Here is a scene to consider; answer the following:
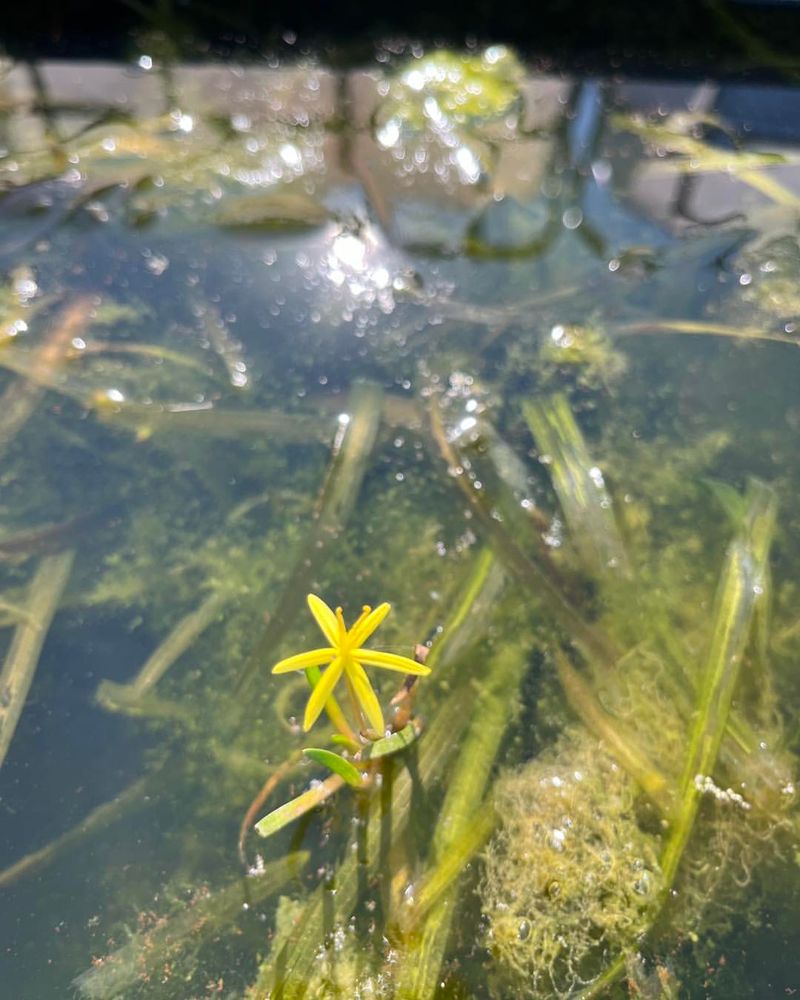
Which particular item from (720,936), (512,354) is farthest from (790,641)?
(512,354)

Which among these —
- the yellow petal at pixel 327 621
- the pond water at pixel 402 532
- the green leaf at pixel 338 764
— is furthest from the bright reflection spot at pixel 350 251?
the green leaf at pixel 338 764

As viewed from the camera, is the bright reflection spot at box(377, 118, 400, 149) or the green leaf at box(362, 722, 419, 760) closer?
the green leaf at box(362, 722, 419, 760)

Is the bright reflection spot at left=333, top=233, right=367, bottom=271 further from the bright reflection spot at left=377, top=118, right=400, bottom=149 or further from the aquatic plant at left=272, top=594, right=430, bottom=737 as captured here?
the aquatic plant at left=272, top=594, right=430, bottom=737

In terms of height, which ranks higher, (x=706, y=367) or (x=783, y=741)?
(x=706, y=367)

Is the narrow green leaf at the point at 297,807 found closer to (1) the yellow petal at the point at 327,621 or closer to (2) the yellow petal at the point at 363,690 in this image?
(2) the yellow petal at the point at 363,690

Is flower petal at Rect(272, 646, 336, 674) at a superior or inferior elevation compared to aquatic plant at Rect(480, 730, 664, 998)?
superior

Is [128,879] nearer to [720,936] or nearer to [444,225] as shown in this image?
[720,936]

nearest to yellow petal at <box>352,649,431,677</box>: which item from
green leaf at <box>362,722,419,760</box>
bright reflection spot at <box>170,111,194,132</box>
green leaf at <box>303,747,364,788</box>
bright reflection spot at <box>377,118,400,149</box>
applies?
green leaf at <box>303,747,364,788</box>

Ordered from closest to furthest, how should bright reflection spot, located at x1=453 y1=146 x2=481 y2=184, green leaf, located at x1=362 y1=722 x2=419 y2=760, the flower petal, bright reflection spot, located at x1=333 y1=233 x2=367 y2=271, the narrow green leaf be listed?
the flower petal, the narrow green leaf, green leaf, located at x1=362 y1=722 x2=419 y2=760, bright reflection spot, located at x1=333 y1=233 x2=367 y2=271, bright reflection spot, located at x1=453 y1=146 x2=481 y2=184
